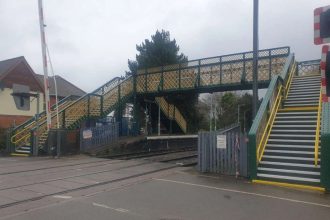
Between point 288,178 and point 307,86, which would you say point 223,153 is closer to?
point 288,178

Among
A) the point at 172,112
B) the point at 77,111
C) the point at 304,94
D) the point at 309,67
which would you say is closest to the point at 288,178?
the point at 304,94

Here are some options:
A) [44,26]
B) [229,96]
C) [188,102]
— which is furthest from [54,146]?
[229,96]

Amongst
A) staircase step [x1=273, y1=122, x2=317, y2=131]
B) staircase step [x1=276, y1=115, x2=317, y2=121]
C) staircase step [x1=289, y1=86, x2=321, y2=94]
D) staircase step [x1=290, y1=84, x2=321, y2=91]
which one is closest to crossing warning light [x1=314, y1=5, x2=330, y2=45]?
staircase step [x1=273, y1=122, x2=317, y2=131]

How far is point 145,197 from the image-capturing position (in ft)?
31.9

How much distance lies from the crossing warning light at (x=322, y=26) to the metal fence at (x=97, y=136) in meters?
18.0

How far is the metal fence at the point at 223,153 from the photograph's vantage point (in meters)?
12.8

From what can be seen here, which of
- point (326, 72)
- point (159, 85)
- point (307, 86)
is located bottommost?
point (326, 72)

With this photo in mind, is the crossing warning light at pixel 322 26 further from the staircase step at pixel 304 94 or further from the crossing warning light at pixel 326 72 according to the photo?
the staircase step at pixel 304 94

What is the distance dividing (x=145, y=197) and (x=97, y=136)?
13404 millimetres

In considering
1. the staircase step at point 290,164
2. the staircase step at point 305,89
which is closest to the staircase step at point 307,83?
the staircase step at point 305,89

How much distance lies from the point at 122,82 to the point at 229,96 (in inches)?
1915

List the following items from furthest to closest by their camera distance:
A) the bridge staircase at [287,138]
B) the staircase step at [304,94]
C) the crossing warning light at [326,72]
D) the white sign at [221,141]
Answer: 1. the staircase step at [304,94]
2. the white sign at [221,141]
3. the bridge staircase at [287,138]
4. the crossing warning light at [326,72]

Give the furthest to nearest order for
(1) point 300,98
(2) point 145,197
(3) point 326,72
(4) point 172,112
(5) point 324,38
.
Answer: (4) point 172,112
(1) point 300,98
(2) point 145,197
(5) point 324,38
(3) point 326,72

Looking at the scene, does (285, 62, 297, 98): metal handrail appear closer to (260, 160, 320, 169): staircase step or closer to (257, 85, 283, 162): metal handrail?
(257, 85, 283, 162): metal handrail
